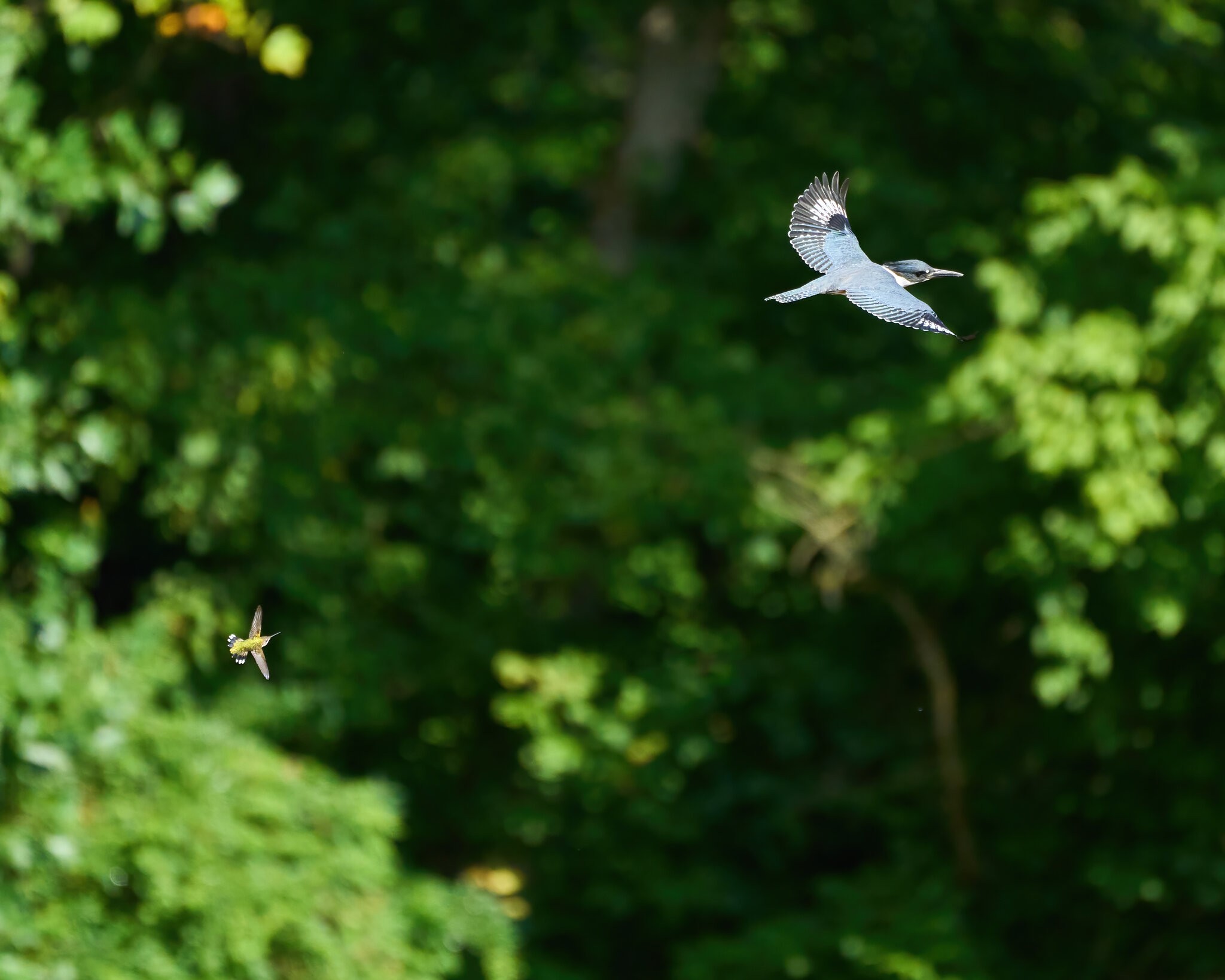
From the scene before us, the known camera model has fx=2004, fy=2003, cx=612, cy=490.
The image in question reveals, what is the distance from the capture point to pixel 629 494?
831 centimetres

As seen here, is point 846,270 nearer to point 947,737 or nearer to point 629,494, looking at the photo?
point 947,737

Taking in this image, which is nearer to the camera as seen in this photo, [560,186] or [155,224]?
[155,224]

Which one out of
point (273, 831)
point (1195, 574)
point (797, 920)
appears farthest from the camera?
point (797, 920)

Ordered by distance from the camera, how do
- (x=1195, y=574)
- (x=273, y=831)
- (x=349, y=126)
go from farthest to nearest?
(x=349, y=126) < (x=1195, y=574) < (x=273, y=831)

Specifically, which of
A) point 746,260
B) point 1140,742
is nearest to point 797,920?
point 1140,742

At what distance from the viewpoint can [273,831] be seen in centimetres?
573

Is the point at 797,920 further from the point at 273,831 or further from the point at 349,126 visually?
the point at 349,126

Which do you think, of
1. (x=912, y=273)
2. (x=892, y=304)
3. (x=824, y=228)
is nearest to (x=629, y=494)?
(x=824, y=228)

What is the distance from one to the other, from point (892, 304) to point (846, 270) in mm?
215

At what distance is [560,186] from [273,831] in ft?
15.6

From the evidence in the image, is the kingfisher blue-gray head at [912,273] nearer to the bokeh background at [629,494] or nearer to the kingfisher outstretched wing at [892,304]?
the kingfisher outstretched wing at [892,304]

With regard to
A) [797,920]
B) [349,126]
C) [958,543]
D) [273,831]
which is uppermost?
[349,126]

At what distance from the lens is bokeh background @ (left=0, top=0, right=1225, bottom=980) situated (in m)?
5.84

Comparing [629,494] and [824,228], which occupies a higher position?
[629,494]
